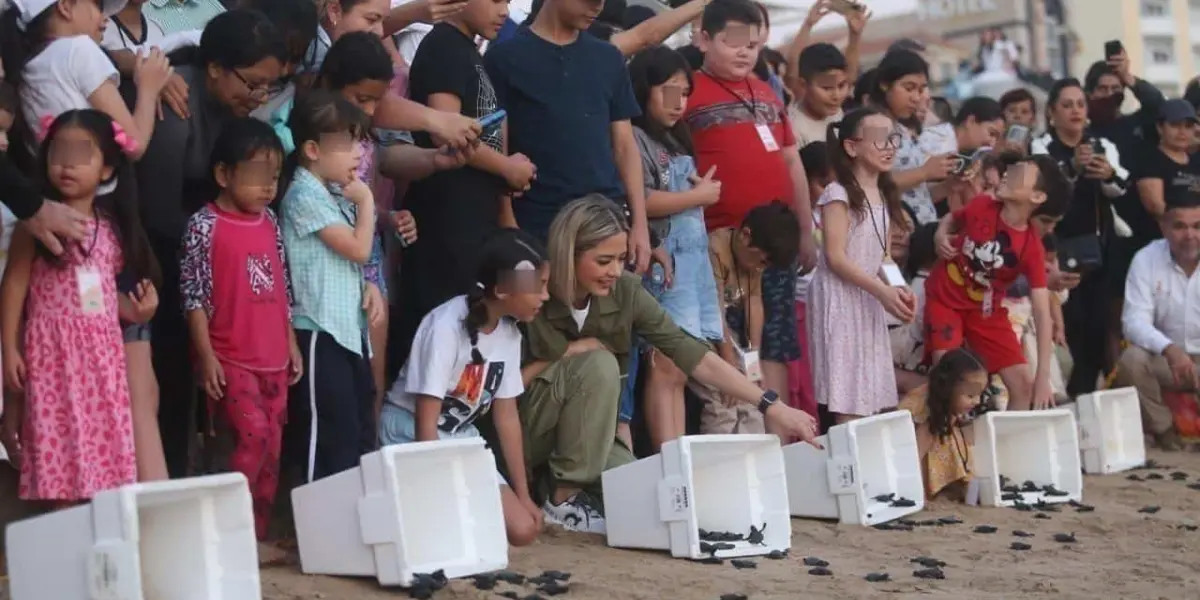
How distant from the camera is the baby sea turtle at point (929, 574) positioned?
475 cm

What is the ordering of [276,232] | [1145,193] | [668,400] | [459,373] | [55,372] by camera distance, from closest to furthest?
[55,372] → [276,232] → [459,373] → [668,400] → [1145,193]

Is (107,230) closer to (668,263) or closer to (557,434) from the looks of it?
(557,434)

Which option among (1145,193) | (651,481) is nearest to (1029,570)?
(651,481)

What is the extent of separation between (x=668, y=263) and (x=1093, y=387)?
4.01m

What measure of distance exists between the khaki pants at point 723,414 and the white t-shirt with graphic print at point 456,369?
3.97 ft

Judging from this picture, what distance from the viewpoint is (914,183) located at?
7238 mm

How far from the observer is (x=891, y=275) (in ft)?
21.3

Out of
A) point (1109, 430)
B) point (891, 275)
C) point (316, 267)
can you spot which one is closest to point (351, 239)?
point (316, 267)

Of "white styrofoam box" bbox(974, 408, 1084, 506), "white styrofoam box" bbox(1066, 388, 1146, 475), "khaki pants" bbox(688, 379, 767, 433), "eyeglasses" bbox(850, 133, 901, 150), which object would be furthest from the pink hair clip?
"white styrofoam box" bbox(1066, 388, 1146, 475)

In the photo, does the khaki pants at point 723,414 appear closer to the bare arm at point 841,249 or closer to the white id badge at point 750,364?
the white id badge at point 750,364

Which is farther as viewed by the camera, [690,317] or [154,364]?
[690,317]

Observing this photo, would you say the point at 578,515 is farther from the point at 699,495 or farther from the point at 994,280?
the point at 994,280

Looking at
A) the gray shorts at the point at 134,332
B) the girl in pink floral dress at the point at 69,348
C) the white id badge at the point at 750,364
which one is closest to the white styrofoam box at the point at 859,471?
the white id badge at the point at 750,364

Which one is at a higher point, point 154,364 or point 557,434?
point 154,364
